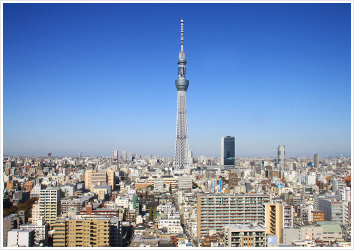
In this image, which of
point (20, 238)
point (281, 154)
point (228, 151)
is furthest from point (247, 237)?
point (228, 151)

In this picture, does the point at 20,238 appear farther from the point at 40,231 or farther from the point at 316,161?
the point at 316,161

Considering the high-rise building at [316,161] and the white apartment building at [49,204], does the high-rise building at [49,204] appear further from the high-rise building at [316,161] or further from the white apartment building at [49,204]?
the high-rise building at [316,161]

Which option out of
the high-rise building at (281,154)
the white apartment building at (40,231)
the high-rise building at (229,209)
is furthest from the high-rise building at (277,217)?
the high-rise building at (281,154)

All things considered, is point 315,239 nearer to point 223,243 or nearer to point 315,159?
point 223,243

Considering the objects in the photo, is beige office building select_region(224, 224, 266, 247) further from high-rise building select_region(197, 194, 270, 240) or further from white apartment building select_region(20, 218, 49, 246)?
white apartment building select_region(20, 218, 49, 246)

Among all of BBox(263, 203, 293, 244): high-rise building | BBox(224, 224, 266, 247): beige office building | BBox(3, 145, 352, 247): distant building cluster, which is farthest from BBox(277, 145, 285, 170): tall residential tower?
BBox(224, 224, 266, 247): beige office building

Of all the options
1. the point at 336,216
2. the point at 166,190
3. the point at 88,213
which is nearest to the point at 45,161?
the point at 166,190
